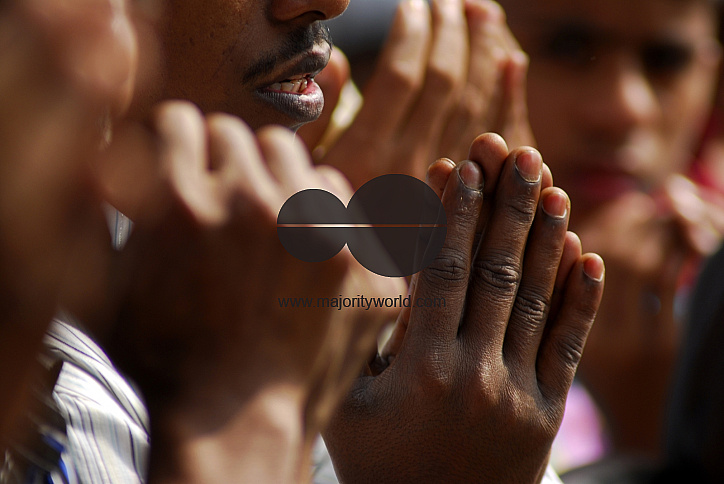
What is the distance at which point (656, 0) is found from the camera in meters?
1.93

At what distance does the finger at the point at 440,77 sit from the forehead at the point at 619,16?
85cm

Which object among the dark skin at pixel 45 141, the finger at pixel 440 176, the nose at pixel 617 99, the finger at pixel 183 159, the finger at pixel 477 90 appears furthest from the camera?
the nose at pixel 617 99

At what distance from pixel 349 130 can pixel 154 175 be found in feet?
1.88

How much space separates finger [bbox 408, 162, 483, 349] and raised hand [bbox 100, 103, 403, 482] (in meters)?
0.16

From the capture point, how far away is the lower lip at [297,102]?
85 centimetres

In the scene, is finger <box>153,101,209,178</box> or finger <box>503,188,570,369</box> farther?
finger <box>503,188,570,369</box>

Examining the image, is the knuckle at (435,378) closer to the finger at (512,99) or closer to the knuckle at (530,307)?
the knuckle at (530,307)

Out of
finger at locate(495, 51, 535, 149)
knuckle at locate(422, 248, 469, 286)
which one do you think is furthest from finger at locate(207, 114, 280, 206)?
finger at locate(495, 51, 535, 149)

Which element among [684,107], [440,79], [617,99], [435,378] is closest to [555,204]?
[435,378]

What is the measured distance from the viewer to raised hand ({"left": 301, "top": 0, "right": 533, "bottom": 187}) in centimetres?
107

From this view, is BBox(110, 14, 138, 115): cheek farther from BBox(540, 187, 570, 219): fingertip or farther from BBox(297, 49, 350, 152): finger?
BBox(297, 49, 350, 152): finger

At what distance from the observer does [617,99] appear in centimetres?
187

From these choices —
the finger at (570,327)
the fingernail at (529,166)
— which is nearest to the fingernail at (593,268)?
the finger at (570,327)

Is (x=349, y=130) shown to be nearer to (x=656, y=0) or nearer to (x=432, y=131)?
(x=432, y=131)
